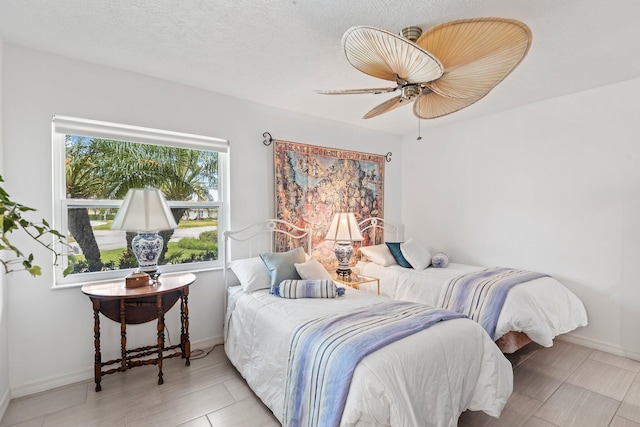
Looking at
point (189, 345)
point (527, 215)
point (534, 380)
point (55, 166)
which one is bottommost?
point (534, 380)

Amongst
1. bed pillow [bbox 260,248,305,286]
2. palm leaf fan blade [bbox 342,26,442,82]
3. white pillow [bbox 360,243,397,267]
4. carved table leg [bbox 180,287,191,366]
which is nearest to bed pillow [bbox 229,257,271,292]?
bed pillow [bbox 260,248,305,286]

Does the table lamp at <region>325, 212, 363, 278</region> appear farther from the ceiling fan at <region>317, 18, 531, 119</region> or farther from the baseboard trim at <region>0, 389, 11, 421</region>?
the baseboard trim at <region>0, 389, 11, 421</region>

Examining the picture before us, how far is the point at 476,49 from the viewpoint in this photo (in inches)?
59.4

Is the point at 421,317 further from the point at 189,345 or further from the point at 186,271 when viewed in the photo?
the point at 186,271

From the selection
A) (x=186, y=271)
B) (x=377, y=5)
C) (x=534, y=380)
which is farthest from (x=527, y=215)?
(x=186, y=271)

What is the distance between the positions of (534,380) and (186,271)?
3072mm

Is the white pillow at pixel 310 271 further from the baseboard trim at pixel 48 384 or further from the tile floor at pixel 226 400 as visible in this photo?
the baseboard trim at pixel 48 384

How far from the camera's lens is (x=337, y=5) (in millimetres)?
1741

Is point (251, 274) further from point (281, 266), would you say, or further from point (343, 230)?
point (343, 230)

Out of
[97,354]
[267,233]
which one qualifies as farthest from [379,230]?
[97,354]

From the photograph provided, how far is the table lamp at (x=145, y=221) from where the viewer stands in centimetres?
230

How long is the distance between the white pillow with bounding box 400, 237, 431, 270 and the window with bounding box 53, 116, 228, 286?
6.81 ft

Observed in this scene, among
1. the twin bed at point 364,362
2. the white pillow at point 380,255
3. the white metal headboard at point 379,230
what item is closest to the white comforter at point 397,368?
the twin bed at point 364,362

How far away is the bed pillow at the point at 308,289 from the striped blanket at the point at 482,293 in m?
1.09
